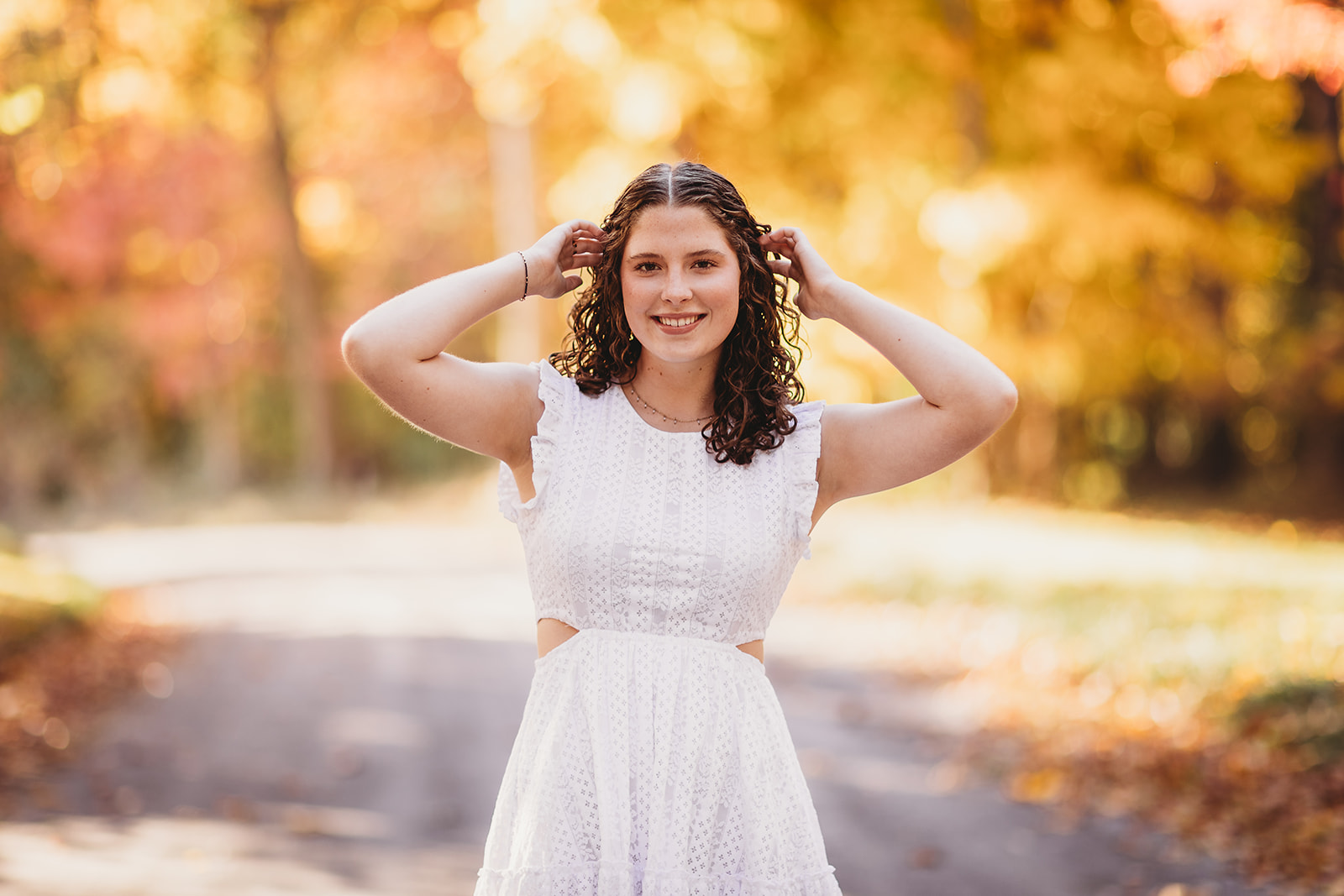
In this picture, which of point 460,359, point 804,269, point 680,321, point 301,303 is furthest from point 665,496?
point 301,303

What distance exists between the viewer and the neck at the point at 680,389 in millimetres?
2291

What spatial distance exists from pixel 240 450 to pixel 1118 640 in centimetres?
2443

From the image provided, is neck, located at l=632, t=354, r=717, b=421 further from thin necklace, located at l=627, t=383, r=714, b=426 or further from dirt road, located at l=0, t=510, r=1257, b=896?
dirt road, located at l=0, t=510, r=1257, b=896

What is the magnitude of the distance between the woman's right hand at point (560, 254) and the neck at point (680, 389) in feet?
0.73

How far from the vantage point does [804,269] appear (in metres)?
2.35

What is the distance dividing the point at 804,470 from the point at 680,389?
29cm

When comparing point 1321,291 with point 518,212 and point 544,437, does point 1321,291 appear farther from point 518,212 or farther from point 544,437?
point 544,437

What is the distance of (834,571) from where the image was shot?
1203 cm

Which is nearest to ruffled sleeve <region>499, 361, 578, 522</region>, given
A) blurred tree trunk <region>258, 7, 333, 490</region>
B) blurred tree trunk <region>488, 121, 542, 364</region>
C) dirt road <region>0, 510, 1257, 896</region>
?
dirt road <region>0, 510, 1257, 896</region>

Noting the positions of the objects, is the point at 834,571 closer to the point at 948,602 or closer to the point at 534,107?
the point at 948,602

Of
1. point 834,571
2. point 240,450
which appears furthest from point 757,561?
point 240,450

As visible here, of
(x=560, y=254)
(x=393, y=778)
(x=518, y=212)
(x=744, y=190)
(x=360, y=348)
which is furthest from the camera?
(x=518, y=212)

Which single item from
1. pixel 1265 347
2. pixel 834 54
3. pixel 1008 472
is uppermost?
pixel 834 54

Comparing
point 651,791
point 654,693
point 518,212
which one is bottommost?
point 651,791
